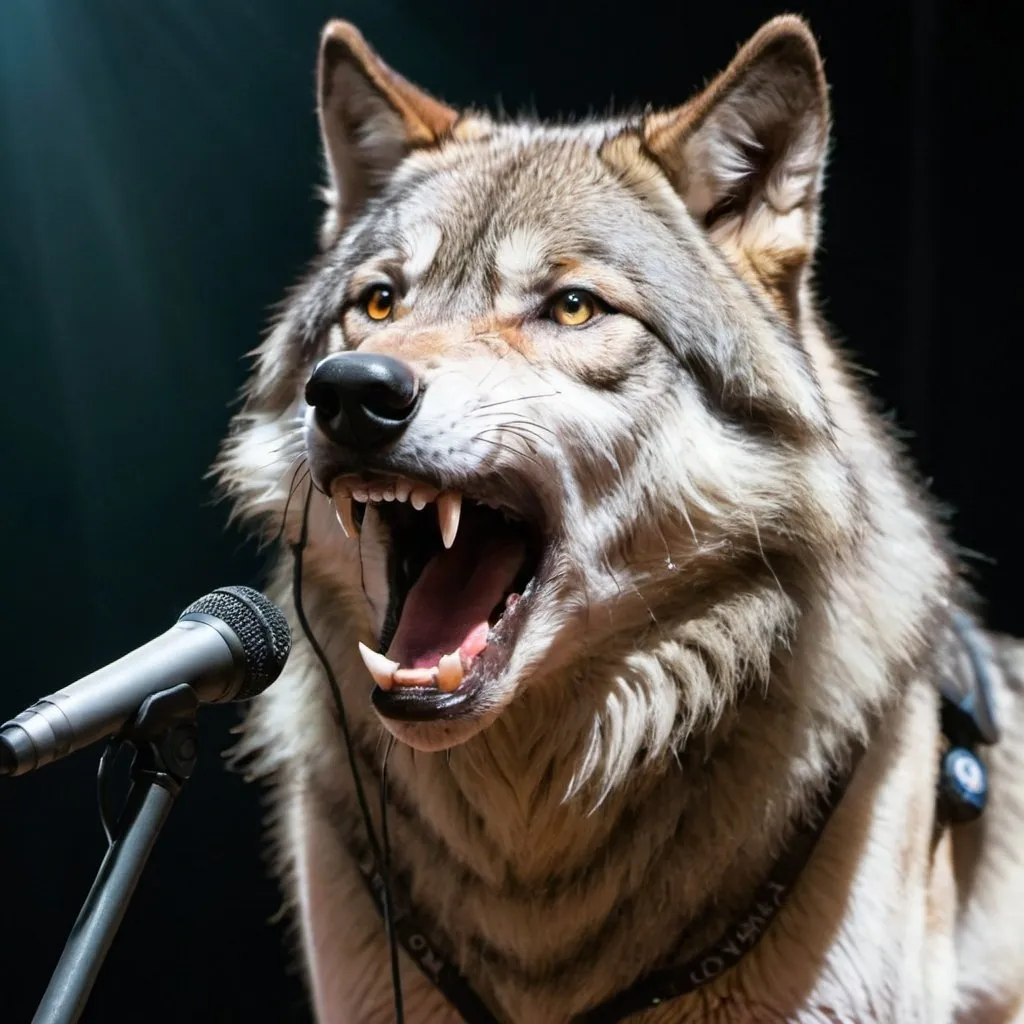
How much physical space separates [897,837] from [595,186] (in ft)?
2.82

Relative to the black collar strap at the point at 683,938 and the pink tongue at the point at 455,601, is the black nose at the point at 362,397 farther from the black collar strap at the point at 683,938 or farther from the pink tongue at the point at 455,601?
the black collar strap at the point at 683,938

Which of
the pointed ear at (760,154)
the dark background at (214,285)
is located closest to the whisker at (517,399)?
the pointed ear at (760,154)

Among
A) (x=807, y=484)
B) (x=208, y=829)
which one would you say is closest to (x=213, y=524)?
(x=208, y=829)

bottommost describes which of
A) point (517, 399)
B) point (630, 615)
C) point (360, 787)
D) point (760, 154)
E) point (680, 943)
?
point (680, 943)

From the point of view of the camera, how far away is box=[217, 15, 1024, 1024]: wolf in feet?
3.72

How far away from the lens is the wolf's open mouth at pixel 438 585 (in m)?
0.99

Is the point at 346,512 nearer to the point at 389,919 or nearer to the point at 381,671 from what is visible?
the point at 381,671

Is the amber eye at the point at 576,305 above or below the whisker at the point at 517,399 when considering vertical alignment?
above

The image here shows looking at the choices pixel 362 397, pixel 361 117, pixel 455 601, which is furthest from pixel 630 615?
pixel 361 117

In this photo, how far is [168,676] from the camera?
0.81 meters

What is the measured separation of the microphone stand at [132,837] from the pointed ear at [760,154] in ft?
2.87

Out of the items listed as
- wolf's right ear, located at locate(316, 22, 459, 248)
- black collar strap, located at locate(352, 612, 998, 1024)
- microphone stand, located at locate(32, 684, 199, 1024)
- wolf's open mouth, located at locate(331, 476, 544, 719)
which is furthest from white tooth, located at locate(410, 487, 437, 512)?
wolf's right ear, located at locate(316, 22, 459, 248)

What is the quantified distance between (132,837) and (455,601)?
435 mm

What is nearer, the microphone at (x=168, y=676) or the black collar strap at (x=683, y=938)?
the microphone at (x=168, y=676)
